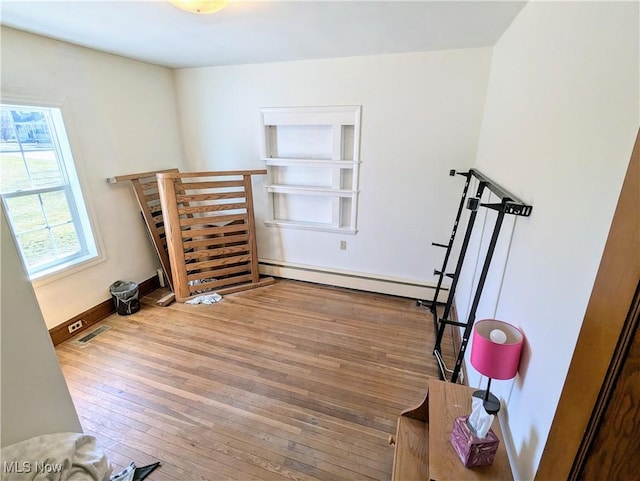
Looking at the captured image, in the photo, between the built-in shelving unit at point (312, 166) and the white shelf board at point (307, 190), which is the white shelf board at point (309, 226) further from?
the white shelf board at point (307, 190)

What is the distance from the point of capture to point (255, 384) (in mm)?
2133

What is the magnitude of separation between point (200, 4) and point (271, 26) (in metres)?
0.61

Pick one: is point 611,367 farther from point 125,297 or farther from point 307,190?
point 125,297

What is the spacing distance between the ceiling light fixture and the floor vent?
2.71 m

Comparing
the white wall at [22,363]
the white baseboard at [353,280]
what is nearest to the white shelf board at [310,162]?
the white baseboard at [353,280]

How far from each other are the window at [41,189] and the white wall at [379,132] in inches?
53.0

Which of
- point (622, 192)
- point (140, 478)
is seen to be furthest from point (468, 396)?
point (140, 478)

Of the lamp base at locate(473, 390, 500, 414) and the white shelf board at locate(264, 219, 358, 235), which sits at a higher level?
the white shelf board at locate(264, 219, 358, 235)

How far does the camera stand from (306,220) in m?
3.55

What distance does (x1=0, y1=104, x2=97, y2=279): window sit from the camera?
88.2 inches

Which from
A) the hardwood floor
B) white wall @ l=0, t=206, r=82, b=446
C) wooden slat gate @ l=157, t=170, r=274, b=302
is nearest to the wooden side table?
the hardwood floor

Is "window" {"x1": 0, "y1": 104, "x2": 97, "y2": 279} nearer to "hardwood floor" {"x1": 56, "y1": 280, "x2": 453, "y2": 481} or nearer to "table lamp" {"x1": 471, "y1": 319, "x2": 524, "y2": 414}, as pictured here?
"hardwood floor" {"x1": 56, "y1": 280, "x2": 453, "y2": 481}

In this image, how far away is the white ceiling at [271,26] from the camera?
1714mm

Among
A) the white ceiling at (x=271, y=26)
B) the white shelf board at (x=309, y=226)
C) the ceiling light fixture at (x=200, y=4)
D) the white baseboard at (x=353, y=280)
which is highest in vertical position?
the white ceiling at (x=271, y=26)
